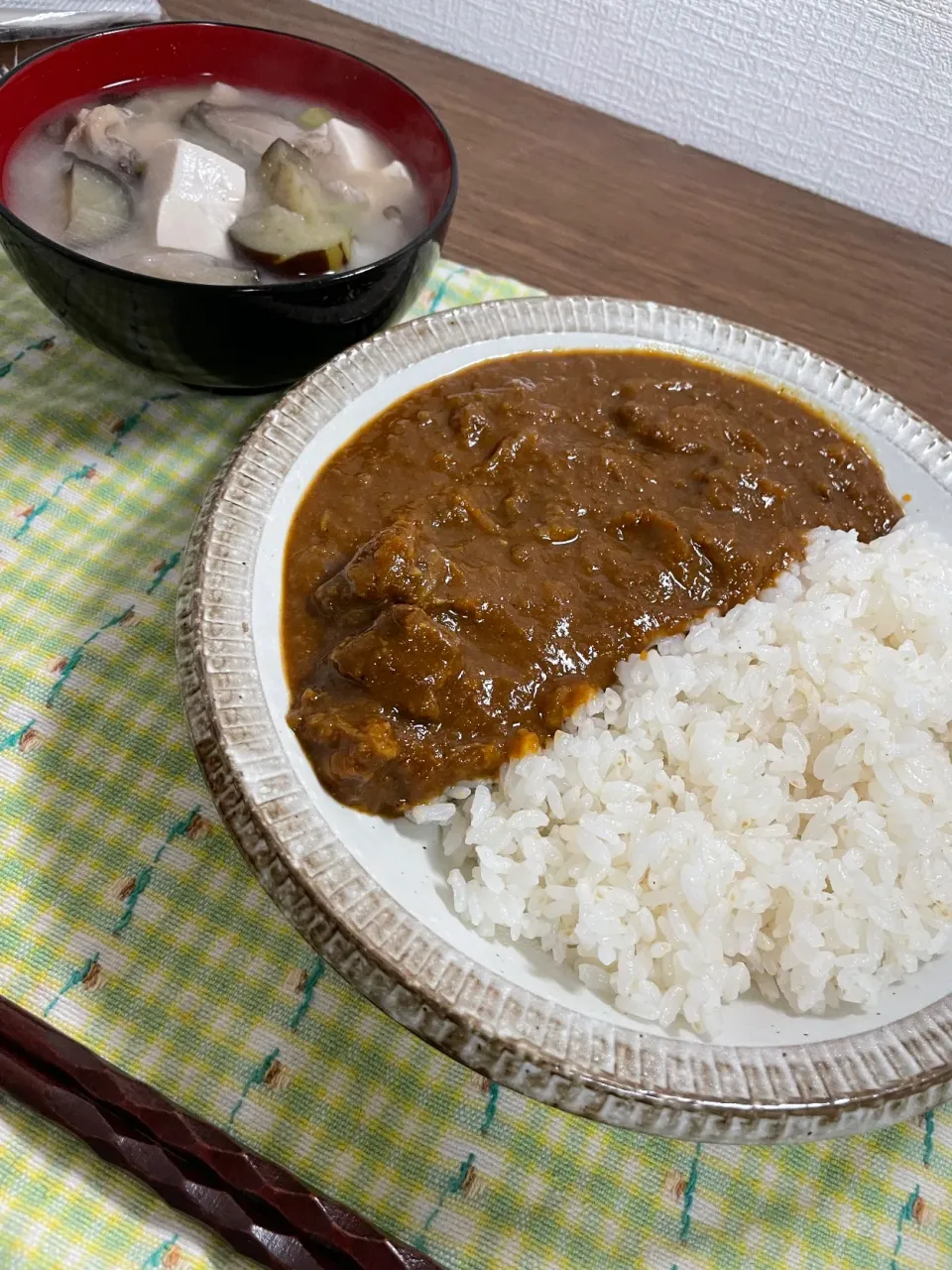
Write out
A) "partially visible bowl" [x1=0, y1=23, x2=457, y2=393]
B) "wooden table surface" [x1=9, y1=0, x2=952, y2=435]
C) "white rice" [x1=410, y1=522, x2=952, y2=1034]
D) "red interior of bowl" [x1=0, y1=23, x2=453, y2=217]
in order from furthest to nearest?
"wooden table surface" [x1=9, y1=0, x2=952, y2=435] → "red interior of bowl" [x1=0, y1=23, x2=453, y2=217] → "partially visible bowl" [x1=0, y1=23, x2=457, y2=393] → "white rice" [x1=410, y1=522, x2=952, y2=1034]

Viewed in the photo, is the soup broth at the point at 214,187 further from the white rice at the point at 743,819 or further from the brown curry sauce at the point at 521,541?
the white rice at the point at 743,819

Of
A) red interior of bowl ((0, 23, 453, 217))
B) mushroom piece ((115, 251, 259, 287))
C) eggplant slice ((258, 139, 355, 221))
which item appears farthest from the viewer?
red interior of bowl ((0, 23, 453, 217))

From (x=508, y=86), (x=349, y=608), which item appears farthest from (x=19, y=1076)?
(x=508, y=86)

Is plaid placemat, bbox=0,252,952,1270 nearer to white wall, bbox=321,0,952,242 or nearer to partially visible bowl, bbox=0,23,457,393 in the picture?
partially visible bowl, bbox=0,23,457,393

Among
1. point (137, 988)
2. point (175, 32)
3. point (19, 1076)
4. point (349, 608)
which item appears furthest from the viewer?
point (175, 32)

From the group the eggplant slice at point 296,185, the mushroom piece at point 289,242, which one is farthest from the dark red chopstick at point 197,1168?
the eggplant slice at point 296,185

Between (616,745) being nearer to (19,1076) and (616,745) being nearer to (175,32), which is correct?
(19,1076)

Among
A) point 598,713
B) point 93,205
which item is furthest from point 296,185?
point 598,713

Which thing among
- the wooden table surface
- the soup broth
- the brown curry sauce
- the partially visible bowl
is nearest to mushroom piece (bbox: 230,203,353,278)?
the soup broth
